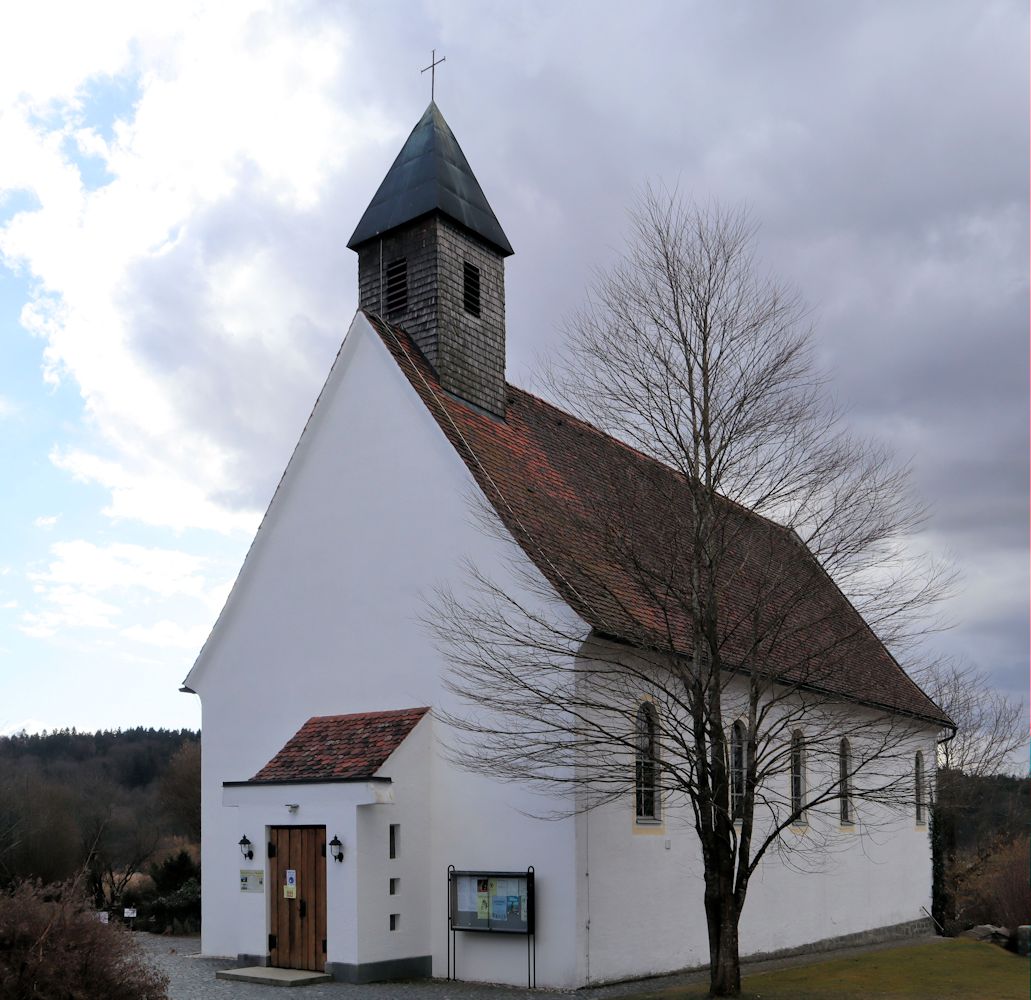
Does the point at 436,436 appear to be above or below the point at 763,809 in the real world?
above

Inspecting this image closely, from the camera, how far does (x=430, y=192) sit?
21688 millimetres

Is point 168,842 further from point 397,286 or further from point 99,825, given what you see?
point 397,286

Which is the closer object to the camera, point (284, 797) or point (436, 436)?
point (284, 797)

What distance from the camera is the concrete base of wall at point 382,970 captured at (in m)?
16.4

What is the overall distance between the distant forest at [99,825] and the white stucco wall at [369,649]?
3950mm

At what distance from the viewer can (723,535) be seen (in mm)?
15484

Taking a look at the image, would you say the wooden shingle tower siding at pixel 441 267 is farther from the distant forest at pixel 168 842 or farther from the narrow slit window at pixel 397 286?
the distant forest at pixel 168 842

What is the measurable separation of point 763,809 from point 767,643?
17.8 ft

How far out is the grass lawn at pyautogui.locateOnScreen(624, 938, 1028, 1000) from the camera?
51.3ft

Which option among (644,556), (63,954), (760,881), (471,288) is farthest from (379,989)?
(471,288)

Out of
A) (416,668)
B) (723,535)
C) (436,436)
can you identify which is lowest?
(416,668)

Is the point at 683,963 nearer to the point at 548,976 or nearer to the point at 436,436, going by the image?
the point at 548,976

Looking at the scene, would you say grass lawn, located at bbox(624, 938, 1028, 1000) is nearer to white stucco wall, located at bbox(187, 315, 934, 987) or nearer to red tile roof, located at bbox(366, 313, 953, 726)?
white stucco wall, located at bbox(187, 315, 934, 987)

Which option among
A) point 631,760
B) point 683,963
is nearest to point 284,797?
point 631,760
